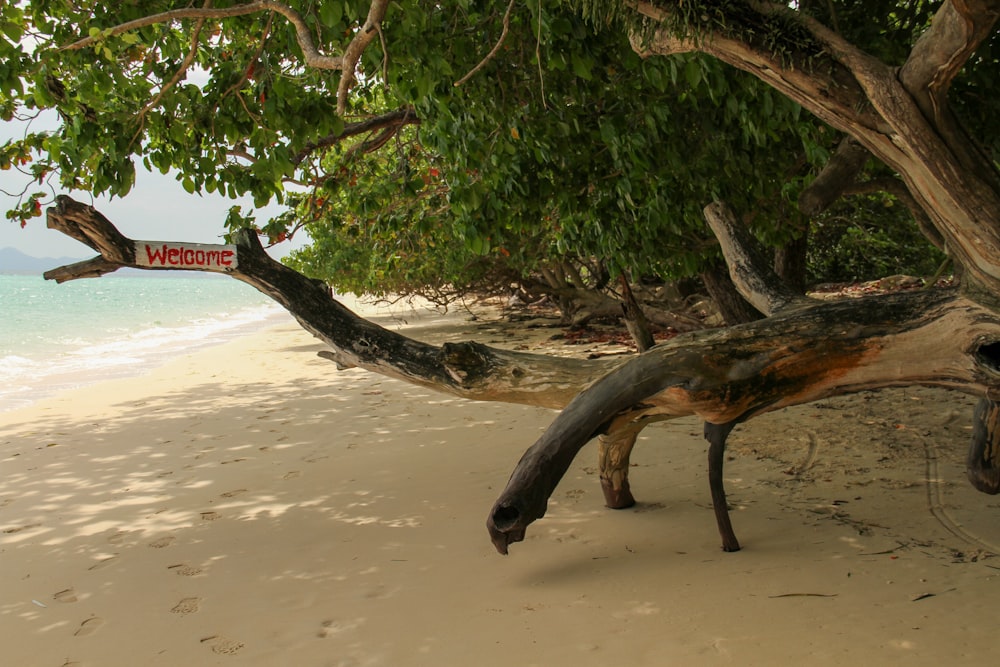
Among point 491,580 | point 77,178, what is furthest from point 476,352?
point 77,178

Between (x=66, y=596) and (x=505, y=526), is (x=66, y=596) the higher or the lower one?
the lower one

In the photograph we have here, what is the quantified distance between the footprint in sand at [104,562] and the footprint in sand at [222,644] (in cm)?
145

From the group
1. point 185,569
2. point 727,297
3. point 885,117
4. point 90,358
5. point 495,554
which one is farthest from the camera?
point 90,358

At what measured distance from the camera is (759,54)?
3.60 m

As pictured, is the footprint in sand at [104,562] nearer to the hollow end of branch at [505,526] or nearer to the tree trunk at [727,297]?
the hollow end of branch at [505,526]

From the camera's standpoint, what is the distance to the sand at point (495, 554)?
11.2ft

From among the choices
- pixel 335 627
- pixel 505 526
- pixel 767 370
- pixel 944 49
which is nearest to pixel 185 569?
pixel 335 627

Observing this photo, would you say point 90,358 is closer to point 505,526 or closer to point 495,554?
point 495,554

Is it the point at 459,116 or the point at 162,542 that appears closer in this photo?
the point at 162,542

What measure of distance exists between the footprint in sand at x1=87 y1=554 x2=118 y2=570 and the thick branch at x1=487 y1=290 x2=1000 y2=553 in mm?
2579

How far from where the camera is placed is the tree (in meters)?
3.51

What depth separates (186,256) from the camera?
4.36 metres

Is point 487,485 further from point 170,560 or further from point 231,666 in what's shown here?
point 231,666

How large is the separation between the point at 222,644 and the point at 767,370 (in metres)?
2.80
